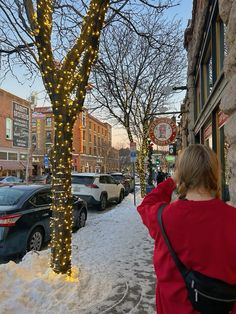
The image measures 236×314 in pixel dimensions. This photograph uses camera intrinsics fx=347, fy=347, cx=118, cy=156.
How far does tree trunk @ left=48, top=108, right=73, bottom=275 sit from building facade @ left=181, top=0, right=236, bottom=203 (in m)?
2.27

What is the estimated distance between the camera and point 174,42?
1688 cm

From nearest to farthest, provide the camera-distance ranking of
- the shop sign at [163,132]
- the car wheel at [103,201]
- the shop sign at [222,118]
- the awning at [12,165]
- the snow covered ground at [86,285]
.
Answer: the snow covered ground at [86,285] → the shop sign at [222,118] → the shop sign at [163,132] → the car wheel at [103,201] → the awning at [12,165]

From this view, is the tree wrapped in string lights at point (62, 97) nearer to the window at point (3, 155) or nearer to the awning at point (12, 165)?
the awning at point (12, 165)

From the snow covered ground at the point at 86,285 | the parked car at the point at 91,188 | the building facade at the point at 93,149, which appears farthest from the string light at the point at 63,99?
the building facade at the point at 93,149

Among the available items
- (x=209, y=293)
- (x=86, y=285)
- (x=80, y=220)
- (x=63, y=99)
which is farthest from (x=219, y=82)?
(x=80, y=220)

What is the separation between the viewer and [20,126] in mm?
45531

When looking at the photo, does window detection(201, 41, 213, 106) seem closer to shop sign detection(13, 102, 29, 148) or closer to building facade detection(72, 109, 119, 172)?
shop sign detection(13, 102, 29, 148)

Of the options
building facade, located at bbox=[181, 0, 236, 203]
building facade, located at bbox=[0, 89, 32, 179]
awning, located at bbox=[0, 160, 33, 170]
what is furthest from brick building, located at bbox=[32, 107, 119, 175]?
building facade, located at bbox=[181, 0, 236, 203]

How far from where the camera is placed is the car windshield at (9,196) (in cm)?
751

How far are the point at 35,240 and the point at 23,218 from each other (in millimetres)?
718

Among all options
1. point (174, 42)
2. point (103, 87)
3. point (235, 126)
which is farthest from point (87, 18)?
point (103, 87)

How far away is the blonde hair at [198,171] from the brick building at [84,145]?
60220 millimetres

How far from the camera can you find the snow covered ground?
4.12 metres

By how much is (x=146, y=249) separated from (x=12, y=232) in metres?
2.83
